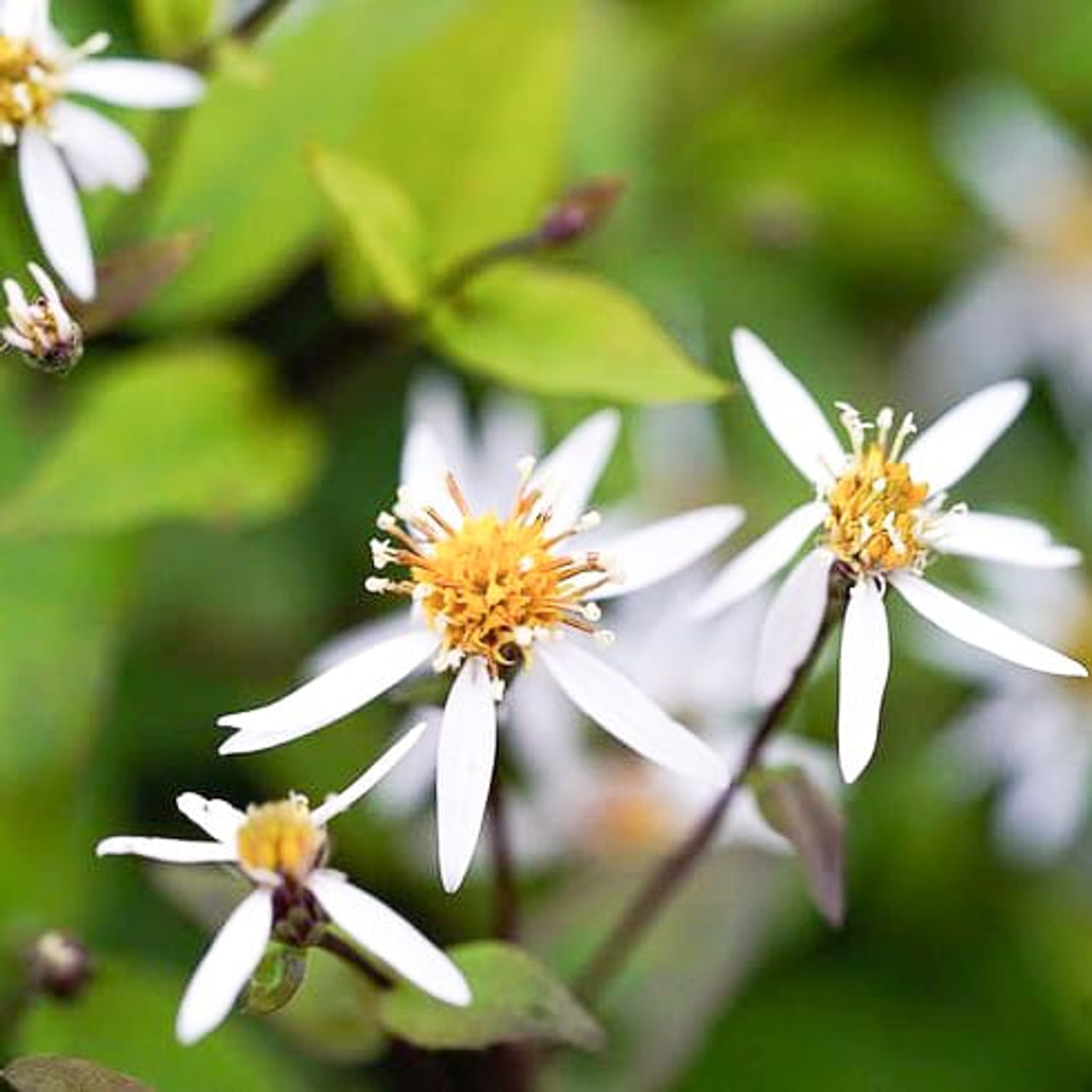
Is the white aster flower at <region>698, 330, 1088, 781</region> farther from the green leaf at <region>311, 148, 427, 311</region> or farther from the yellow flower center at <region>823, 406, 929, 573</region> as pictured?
the green leaf at <region>311, 148, 427, 311</region>

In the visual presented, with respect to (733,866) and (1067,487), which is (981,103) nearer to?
(1067,487)

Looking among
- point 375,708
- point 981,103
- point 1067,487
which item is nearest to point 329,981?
point 375,708

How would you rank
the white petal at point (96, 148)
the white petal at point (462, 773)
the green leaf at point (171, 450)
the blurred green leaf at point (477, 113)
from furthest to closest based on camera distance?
the blurred green leaf at point (477, 113) → the green leaf at point (171, 450) → the white petal at point (96, 148) → the white petal at point (462, 773)

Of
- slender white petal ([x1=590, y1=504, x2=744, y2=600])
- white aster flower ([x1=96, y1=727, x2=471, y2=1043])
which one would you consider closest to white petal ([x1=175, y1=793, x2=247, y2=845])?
white aster flower ([x1=96, y1=727, x2=471, y2=1043])

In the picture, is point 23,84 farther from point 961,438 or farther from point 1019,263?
point 1019,263

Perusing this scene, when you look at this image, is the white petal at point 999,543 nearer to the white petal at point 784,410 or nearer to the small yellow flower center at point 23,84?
the white petal at point 784,410

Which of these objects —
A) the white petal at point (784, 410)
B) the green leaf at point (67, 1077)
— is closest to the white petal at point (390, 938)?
the green leaf at point (67, 1077)
